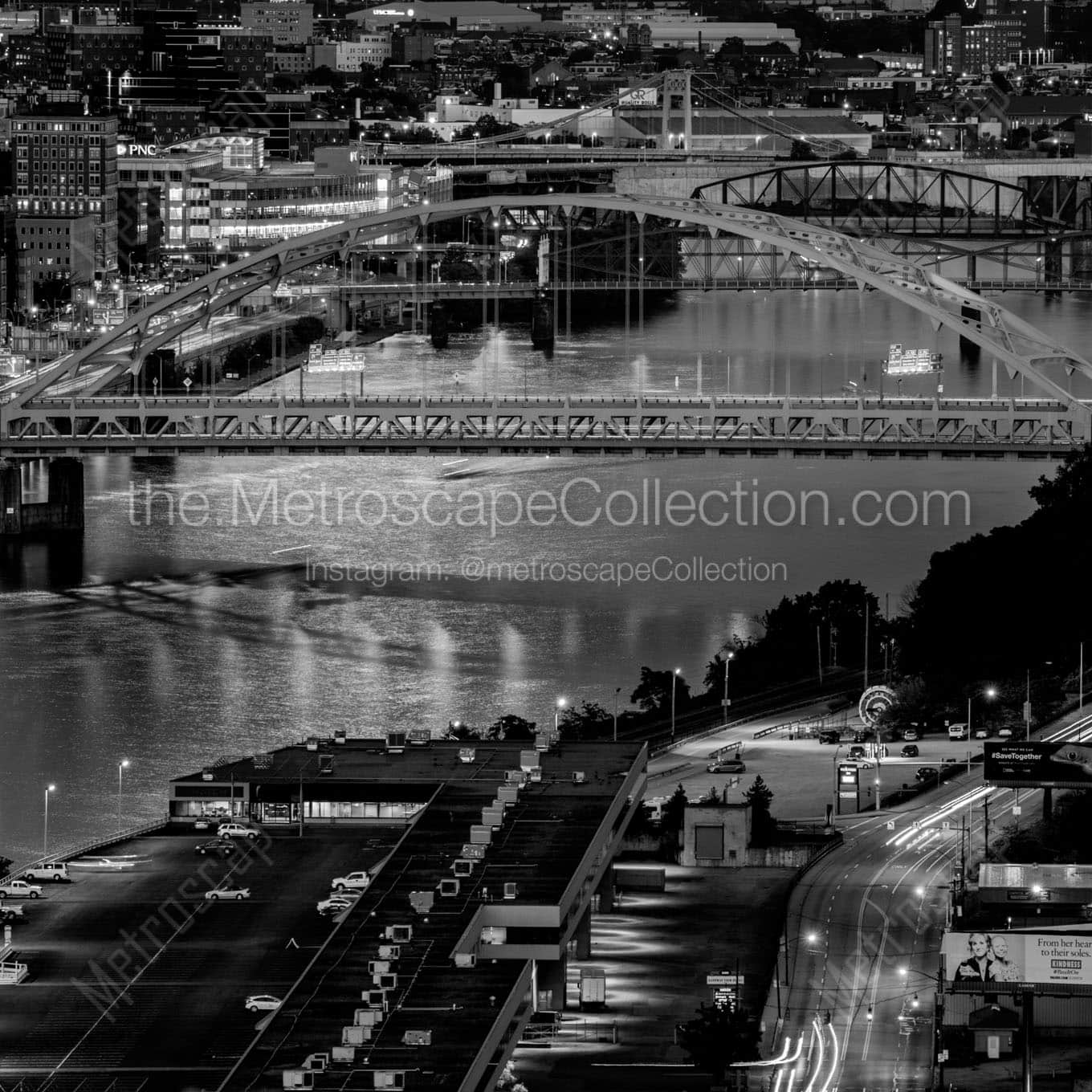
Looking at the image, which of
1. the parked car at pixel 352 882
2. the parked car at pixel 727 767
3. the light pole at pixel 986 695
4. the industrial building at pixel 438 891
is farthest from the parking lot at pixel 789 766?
the parked car at pixel 352 882

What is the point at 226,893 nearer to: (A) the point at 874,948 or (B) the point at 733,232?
(A) the point at 874,948

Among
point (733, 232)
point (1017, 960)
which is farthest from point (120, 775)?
point (733, 232)

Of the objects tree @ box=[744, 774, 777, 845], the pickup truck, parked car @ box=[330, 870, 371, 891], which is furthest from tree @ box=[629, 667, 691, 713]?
the pickup truck

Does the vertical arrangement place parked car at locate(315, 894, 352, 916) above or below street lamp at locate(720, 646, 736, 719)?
above

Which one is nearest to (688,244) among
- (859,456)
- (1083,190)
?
(1083,190)

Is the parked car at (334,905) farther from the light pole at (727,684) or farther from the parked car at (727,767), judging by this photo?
the light pole at (727,684)

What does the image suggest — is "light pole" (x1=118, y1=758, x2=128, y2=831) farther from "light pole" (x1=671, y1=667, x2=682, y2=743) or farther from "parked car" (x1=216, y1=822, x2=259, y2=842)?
"light pole" (x1=671, y1=667, x2=682, y2=743)
